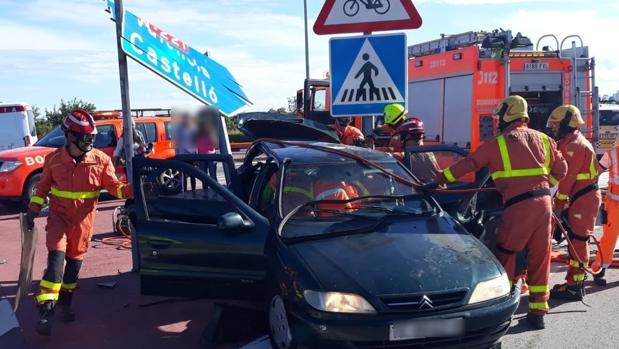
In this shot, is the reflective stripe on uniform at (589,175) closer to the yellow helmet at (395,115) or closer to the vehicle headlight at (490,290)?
the yellow helmet at (395,115)

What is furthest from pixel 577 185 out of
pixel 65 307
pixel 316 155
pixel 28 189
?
pixel 28 189

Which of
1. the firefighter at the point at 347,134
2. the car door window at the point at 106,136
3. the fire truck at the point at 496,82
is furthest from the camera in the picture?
the car door window at the point at 106,136

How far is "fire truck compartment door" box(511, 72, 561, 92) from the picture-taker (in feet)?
34.3

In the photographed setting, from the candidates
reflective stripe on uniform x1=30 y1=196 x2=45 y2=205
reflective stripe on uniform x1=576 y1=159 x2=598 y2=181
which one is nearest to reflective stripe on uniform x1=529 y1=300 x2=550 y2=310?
reflective stripe on uniform x1=576 y1=159 x2=598 y2=181

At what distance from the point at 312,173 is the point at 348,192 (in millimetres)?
326

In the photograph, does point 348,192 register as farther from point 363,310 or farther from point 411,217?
point 363,310

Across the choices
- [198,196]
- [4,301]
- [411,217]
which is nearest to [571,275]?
[411,217]

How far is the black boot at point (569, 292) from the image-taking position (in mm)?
6012

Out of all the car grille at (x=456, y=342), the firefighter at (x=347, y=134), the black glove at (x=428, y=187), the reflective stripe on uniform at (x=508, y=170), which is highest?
the firefighter at (x=347, y=134)

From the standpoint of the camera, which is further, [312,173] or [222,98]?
[222,98]

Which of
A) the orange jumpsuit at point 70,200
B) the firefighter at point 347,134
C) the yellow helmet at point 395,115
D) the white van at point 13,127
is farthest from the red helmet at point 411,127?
the white van at point 13,127

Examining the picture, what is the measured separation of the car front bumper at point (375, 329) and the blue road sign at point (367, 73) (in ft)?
9.18

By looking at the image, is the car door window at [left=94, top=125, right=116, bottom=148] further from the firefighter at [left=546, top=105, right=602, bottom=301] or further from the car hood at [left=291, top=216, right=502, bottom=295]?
the car hood at [left=291, top=216, right=502, bottom=295]

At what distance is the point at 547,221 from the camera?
515cm
